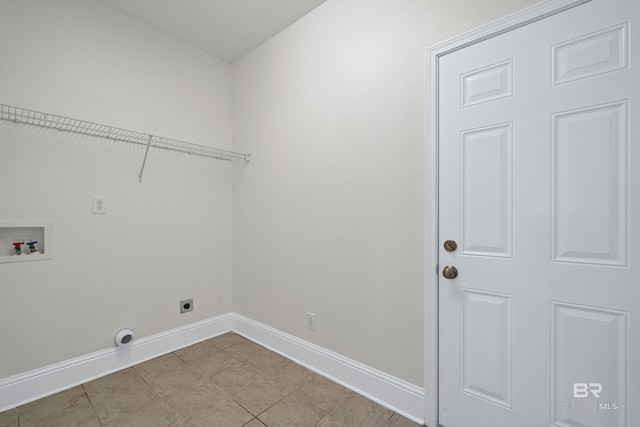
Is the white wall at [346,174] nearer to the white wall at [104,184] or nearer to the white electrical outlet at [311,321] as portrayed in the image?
the white electrical outlet at [311,321]

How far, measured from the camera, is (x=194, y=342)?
2.46 metres

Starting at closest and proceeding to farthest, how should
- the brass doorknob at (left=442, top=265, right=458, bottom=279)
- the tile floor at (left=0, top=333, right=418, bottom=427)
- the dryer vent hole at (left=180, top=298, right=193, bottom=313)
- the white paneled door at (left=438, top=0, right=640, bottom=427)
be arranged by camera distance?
1. the white paneled door at (left=438, top=0, right=640, bottom=427)
2. the brass doorknob at (left=442, top=265, right=458, bottom=279)
3. the tile floor at (left=0, top=333, right=418, bottom=427)
4. the dryer vent hole at (left=180, top=298, right=193, bottom=313)

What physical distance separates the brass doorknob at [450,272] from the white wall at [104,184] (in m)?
2.03

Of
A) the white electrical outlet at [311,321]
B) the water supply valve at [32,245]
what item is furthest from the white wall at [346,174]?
the water supply valve at [32,245]

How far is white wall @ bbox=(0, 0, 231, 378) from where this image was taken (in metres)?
1.70

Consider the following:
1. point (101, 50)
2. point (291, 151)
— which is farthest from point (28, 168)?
point (291, 151)

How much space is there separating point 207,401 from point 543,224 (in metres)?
2.00

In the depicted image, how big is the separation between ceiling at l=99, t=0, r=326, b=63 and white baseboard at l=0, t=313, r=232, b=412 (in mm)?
2448

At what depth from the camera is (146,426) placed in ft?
4.91

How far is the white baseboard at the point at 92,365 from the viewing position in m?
1.65

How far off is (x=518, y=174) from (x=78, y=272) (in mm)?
2638

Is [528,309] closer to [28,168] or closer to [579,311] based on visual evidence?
[579,311]

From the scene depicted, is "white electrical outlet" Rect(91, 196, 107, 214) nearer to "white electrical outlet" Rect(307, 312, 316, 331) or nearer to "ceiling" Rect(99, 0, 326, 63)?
"ceiling" Rect(99, 0, 326, 63)

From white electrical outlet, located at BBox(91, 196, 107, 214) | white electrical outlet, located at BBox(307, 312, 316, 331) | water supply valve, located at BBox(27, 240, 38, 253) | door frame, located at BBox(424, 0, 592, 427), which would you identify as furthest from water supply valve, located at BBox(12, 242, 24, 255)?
door frame, located at BBox(424, 0, 592, 427)
